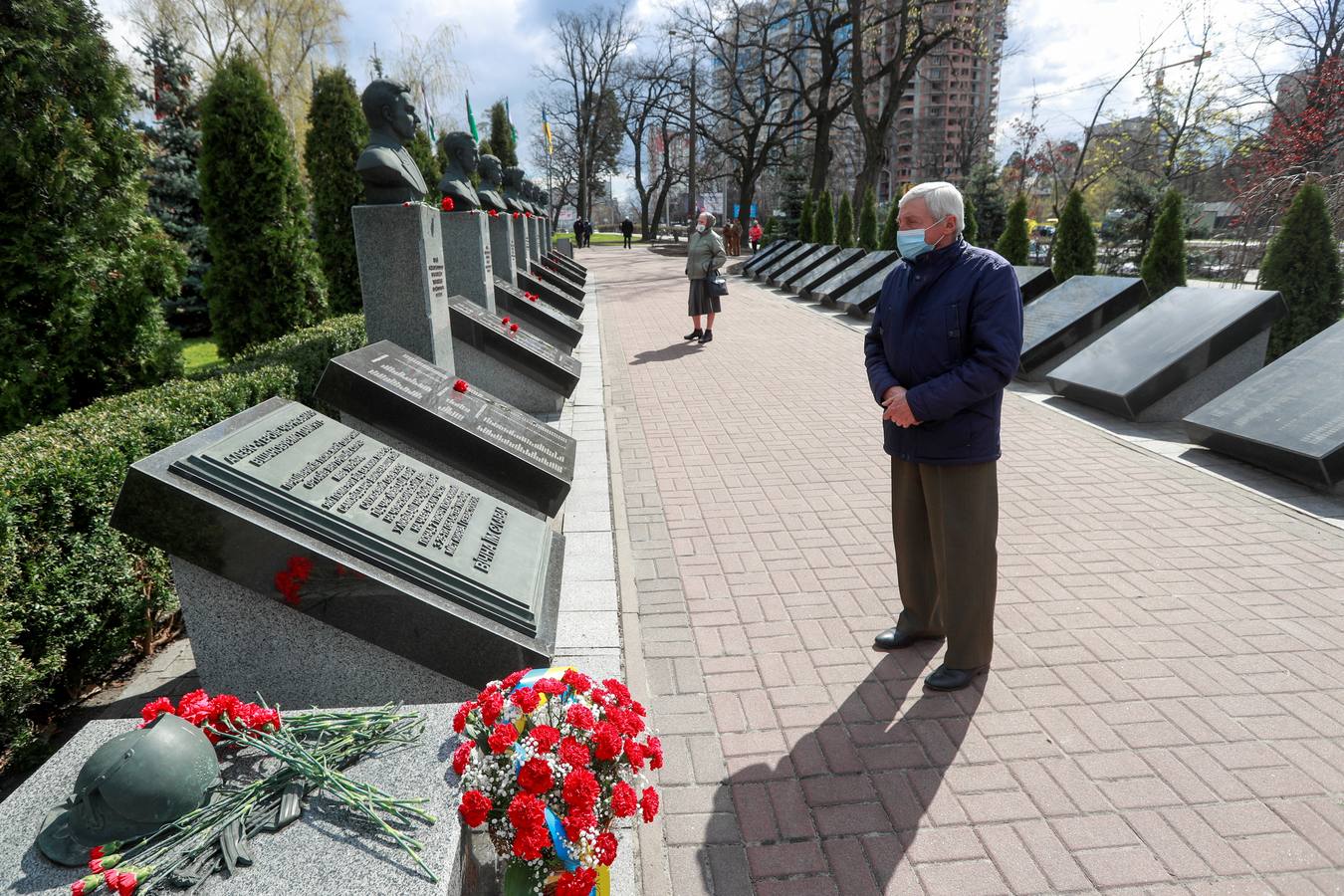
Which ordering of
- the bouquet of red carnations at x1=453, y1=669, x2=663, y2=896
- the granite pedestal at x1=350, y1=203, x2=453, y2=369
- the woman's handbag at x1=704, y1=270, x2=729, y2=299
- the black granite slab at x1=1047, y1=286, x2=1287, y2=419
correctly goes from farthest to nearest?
the woman's handbag at x1=704, y1=270, x2=729, y2=299 → the black granite slab at x1=1047, y1=286, x2=1287, y2=419 → the granite pedestal at x1=350, y1=203, x2=453, y2=369 → the bouquet of red carnations at x1=453, y1=669, x2=663, y2=896

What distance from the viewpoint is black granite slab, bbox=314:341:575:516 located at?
3.96 metres

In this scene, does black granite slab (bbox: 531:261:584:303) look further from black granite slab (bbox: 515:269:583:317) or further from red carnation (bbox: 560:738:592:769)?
red carnation (bbox: 560:738:592:769)

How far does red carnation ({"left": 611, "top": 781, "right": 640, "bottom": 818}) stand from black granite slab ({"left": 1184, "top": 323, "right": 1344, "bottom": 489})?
5645mm

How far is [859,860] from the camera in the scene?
2.40 metres

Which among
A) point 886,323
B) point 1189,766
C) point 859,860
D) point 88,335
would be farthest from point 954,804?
point 88,335

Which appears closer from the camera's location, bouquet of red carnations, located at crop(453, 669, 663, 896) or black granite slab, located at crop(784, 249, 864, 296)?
bouquet of red carnations, located at crop(453, 669, 663, 896)

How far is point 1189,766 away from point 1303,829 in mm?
352

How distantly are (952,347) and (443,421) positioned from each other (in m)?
2.56

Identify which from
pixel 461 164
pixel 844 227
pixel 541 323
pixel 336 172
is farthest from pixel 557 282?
pixel 844 227

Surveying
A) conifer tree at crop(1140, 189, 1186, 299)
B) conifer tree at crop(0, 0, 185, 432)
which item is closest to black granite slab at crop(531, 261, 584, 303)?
conifer tree at crop(0, 0, 185, 432)

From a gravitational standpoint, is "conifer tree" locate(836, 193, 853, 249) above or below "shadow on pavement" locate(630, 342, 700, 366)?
above

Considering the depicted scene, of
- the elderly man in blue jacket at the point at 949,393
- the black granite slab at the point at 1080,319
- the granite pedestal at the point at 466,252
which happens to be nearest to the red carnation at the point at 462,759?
the elderly man in blue jacket at the point at 949,393

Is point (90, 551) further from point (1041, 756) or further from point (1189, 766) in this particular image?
point (1189, 766)

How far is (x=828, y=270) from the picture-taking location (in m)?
17.4
